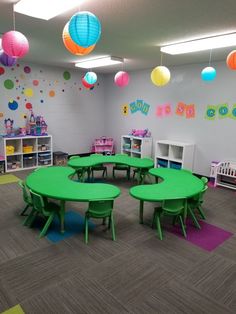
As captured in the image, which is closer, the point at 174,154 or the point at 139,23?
the point at 139,23

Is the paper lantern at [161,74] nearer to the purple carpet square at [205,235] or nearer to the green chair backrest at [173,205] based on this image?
the green chair backrest at [173,205]

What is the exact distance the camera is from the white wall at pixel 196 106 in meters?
6.03

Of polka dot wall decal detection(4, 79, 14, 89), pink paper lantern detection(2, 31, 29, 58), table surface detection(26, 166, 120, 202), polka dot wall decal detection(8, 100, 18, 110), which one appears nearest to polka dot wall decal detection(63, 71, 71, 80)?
polka dot wall decal detection(4, 79, 14, 89)

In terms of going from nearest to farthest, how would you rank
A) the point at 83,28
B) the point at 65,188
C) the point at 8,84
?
the point at 83,28 < the point at 65,188 < the point at 8,84

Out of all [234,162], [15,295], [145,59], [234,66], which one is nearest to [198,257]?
[15,295]

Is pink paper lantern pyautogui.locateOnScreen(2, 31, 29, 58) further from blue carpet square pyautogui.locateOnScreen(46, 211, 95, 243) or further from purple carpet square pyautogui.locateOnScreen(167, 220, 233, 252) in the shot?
purple carpet square pyautogui.locateOnScreen(167, 220, 233, 252)

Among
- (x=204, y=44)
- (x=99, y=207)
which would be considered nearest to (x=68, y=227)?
(x=99, y=207)

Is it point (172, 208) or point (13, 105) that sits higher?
point (13, 105)

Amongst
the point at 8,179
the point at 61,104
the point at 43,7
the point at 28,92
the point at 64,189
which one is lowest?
the point at 8,179

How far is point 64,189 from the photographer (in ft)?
12.0

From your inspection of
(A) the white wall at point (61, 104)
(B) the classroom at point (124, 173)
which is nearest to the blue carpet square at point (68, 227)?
(B) the classroom at point (124, 173)

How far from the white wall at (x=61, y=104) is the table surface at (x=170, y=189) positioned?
4.71 m

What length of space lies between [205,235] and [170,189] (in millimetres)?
875

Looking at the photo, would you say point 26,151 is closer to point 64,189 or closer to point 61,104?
point 61,104
